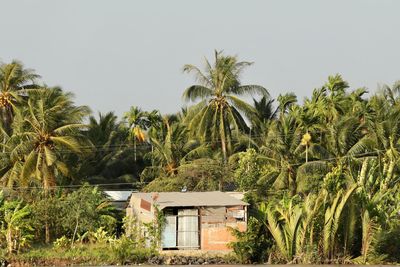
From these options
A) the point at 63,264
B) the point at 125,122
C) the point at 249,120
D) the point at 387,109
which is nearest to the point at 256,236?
the point at 63,264

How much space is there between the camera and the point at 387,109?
127 ft

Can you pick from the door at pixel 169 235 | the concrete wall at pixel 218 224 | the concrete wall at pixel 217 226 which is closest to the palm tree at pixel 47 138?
the concrete wall at pixel 218 224

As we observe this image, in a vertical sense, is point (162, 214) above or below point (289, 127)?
below

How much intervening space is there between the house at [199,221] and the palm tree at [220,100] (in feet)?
38.4

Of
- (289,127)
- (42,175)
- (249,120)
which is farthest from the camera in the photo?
(249,120)

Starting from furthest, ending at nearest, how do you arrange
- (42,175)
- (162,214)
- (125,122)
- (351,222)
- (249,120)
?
(125,122), (249,120), (42,175), (162,214), (351,222)

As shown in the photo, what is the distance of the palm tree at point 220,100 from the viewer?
43.1 meters

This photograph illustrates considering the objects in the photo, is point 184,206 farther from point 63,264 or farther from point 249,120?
point 249,120

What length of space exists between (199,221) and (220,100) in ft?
43.9

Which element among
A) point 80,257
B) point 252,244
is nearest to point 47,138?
point 80,257

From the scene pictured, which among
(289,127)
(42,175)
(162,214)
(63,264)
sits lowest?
(63,264)

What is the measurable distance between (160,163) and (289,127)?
8.30m

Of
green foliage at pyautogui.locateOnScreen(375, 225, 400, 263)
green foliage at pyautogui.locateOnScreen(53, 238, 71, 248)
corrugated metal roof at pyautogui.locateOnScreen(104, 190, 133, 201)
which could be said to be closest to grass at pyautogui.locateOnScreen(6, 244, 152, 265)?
green foliage at pyautogui.locateOnScreen(53, 238, 71, 248)

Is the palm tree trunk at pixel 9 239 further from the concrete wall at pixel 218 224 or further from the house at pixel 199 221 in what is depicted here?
the concrete wall at pixel 218 224
